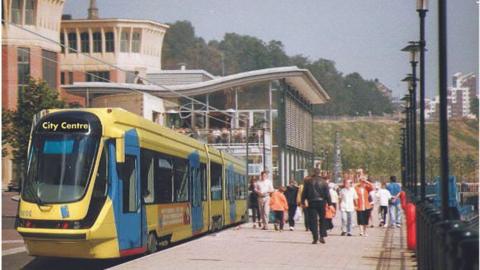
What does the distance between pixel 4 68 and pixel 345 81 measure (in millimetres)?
104112

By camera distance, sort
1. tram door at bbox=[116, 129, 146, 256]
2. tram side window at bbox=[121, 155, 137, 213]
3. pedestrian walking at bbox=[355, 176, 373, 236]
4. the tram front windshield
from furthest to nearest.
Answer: pedestrian walking at bbox=[355, 176, 373, 236] → tram side window at bbox=[121, 155, 137, 213] → tram door at bbox=[116, 129, 146, 256] → the tram front windshield

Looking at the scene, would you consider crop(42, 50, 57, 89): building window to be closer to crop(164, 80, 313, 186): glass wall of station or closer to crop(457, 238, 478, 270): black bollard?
crop(164, 80, 313, 186): glass wall of station

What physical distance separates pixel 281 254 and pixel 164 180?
3019mm

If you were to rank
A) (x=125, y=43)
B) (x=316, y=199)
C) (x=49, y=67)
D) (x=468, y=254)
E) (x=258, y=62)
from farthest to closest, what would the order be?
(x=258, y=62), (x=125, y=43), (x=49, y=67), (x=316, y=199), (x=468, y=254)

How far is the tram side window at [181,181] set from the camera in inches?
824

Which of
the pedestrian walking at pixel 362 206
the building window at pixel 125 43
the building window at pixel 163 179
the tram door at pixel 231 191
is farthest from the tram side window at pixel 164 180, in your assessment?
the building window at pixel 125 43

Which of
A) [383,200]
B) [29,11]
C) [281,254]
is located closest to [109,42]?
[29,11]

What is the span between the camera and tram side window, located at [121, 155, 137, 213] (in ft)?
53.6

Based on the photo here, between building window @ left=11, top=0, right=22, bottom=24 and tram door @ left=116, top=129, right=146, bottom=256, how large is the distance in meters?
59.6

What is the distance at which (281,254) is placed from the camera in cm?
1792

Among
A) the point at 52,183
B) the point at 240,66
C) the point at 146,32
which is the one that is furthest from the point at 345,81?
the point at 52,183

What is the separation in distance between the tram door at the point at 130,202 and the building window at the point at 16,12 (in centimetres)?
5960

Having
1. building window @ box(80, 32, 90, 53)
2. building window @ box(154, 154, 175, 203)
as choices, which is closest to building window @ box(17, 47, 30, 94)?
building window @ box(80, 32, 90, 53)

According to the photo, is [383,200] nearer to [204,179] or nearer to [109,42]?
[204,179]
